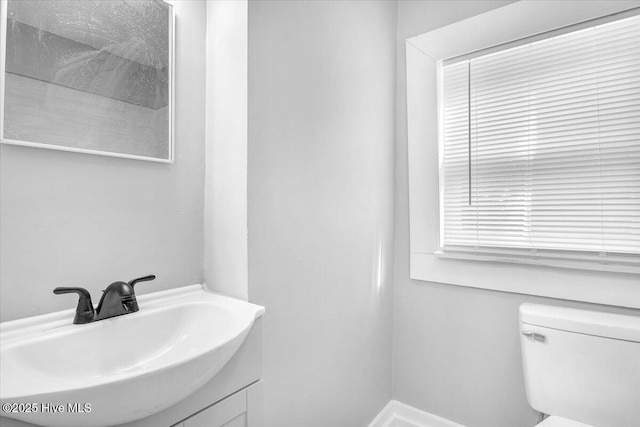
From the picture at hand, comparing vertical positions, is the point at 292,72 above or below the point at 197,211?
above

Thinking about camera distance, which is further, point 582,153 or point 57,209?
point 582,153

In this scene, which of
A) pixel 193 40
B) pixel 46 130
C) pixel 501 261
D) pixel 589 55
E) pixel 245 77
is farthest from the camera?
pixel 501 261

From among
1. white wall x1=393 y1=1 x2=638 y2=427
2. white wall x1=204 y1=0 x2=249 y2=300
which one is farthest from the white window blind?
white wall x1=204 y1=0 x2=249 y2=300

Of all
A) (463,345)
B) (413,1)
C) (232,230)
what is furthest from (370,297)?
(413,1)

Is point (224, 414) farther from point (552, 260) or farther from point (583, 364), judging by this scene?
point (552, 260)

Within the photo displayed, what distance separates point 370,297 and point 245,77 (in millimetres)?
1123

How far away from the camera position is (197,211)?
45.6 inches

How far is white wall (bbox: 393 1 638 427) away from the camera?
1474mm

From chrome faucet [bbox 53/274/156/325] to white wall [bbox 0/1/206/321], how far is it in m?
0.08

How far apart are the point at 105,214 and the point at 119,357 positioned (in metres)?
0.39

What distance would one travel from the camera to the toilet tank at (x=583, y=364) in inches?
43.5

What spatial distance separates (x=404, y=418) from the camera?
1736 mm

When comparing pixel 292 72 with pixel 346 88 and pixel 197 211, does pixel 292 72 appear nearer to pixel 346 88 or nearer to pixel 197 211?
pixel 346 88

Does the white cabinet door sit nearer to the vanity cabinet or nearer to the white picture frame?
the vanity cabinet
